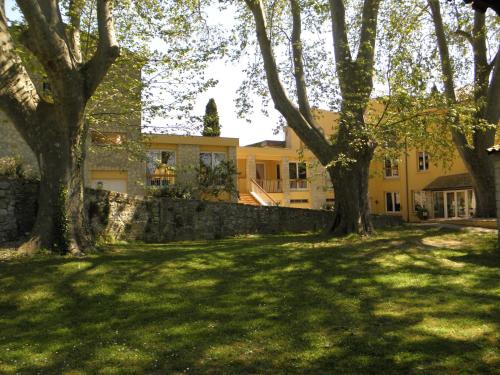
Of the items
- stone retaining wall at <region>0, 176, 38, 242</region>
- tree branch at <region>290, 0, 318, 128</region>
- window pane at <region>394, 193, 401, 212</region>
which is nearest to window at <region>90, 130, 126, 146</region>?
stone retaining wall at <region>0, 176, 38, 242</region>

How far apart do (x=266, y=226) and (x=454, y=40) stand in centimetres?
1090

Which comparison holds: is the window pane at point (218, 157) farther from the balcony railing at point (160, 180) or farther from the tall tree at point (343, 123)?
the tall tree at point (343, 123)

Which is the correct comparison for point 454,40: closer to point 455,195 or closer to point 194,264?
point 455,195

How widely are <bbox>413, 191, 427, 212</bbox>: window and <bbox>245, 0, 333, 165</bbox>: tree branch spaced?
2026cm

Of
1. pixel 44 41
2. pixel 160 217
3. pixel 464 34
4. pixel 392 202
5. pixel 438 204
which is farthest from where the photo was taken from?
pixel 392 202

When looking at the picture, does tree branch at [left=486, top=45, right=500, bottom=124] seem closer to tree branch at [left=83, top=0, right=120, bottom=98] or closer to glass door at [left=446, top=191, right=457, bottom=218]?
tree branch at [left=83, top=0, right=120, bottom=98]

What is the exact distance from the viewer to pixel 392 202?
36125 mm

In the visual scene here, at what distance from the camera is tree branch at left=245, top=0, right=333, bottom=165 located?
47.6 feet

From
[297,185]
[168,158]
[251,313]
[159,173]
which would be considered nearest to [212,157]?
[168,158]

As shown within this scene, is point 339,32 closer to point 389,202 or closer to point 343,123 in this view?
point 343,123

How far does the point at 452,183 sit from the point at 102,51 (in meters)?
25.8

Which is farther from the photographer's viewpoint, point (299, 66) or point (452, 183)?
point (452, 183)

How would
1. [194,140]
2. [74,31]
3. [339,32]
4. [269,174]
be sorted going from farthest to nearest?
1. [269,174]
2. [194,140]
3. [339,32]
4. [74,31]

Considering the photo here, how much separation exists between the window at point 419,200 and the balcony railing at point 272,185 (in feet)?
30.7
